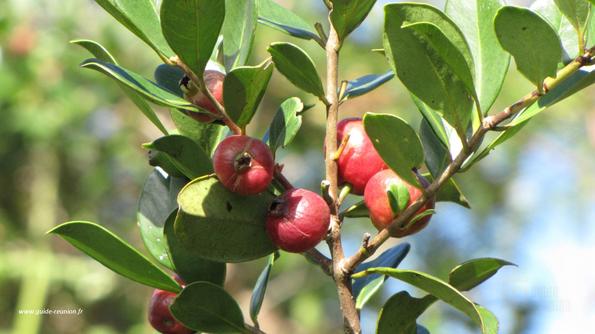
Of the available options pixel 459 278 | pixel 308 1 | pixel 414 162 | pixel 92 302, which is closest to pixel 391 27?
pixel 414 162

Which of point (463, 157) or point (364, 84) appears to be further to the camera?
point (364, 84)

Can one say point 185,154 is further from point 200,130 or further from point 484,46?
point 484,46

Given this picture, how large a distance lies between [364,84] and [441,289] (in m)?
0.23

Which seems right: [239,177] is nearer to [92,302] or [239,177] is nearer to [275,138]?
[275,138]

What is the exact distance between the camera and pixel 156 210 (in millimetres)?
775

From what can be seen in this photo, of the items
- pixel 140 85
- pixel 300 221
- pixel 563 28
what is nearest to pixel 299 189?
pixel 300 221

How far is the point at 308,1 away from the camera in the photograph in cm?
422

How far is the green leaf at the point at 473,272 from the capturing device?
0.70 metres

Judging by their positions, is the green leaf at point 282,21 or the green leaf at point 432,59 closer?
the green leaf at point 432,59

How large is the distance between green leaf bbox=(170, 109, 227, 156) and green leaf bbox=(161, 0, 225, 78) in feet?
0.41

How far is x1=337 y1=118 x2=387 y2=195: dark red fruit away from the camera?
69 centimetres

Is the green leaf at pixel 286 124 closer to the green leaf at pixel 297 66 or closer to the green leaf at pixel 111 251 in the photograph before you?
the green leaf at pixel 297 66

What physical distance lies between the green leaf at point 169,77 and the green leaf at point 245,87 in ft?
0.25

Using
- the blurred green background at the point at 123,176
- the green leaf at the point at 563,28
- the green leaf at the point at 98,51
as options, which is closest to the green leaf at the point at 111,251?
the green leaf at the point at 98,51
